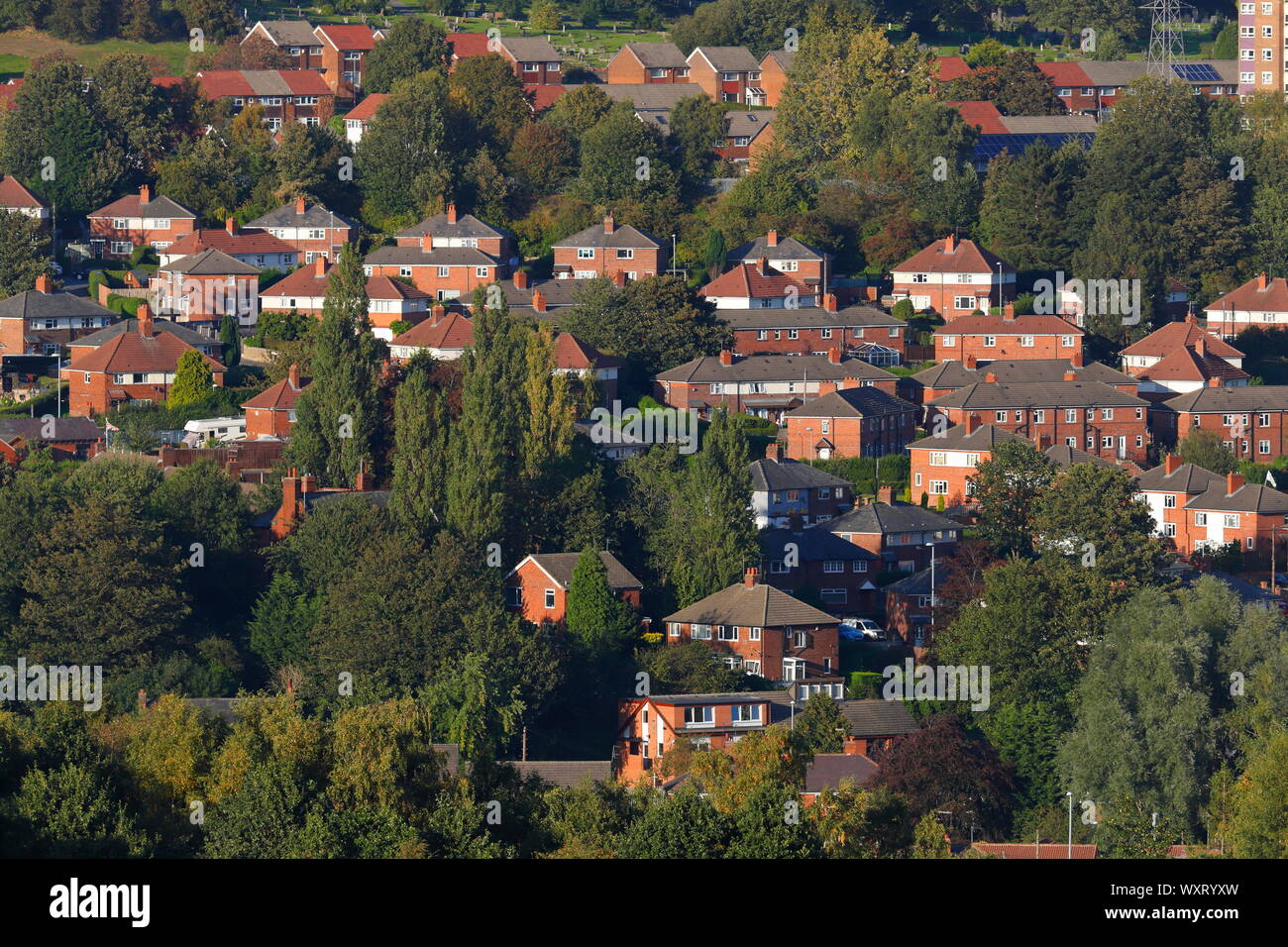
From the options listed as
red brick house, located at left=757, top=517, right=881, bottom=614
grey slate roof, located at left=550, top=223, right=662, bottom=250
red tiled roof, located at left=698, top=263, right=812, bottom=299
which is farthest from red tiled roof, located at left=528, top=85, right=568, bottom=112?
red brick house, located at left=757, top=517, right=881, bottom=614

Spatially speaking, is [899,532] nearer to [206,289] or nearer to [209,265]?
[206,289]

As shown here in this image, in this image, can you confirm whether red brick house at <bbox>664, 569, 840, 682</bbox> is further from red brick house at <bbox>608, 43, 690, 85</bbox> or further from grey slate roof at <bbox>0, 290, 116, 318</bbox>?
red brick house at <bbox>608, 43, 690, 85</bbox>

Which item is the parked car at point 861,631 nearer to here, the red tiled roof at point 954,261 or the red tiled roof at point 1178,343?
the red tiled roof at point 1178,343

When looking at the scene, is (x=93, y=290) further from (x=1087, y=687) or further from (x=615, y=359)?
(x=1087, y=687)

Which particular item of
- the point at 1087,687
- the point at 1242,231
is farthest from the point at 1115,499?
the point at 1242,231

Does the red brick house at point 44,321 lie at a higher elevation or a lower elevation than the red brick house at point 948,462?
higher

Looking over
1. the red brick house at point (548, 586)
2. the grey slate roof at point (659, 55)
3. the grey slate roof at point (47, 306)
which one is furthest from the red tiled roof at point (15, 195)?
the grey slate roof at point (659, 55)

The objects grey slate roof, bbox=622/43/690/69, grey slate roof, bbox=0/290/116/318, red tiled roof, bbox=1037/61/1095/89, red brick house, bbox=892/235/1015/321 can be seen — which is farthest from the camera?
red tiled roof, bbox=1037/61/1095/89

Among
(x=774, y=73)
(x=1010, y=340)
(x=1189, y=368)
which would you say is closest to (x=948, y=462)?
(x=1010, y=340)
